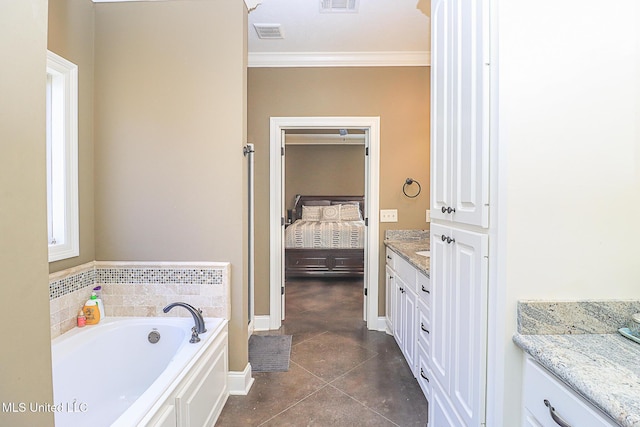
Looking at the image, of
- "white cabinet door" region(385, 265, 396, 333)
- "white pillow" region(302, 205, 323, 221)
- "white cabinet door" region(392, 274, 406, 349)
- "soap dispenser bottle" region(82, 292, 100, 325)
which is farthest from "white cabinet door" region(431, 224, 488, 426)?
"white pillow" region(302, 205, 323, 221)

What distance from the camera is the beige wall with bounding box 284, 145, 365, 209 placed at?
743cm

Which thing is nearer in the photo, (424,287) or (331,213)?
(424,287)

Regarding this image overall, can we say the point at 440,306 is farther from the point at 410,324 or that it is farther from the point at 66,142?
the point at 66,142

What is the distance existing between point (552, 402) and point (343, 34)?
2785 mm

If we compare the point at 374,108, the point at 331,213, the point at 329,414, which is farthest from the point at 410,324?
the point at 331,213

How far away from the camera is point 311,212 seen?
6918 mm

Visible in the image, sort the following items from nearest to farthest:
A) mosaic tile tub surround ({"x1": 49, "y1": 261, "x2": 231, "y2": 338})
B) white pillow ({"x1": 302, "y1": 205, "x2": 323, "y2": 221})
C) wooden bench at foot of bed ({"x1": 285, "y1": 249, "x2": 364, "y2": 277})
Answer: mosaic tile tub surround ({"x1": 49, "y1": 261, "x2": 231, "y2": 338}), wooden bench at foot of bed ({"x1": 285, "y1": 249, "x2": 364, "y2": 277}), white pillow ({"x1": 302, "y1": 205, "x2": 323, "y2": 221})

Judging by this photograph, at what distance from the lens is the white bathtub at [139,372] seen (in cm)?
138

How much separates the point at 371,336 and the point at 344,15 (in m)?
2.83

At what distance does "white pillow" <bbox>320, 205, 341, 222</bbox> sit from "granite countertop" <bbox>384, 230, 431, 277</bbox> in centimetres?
361

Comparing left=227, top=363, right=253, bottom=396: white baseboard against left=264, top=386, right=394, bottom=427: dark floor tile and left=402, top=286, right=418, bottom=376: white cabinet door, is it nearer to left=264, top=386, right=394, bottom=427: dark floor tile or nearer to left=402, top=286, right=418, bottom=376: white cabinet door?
left=264, top=386, right=394, bottom=427: dark floor tile

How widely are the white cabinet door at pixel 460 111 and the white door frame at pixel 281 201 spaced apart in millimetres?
1500

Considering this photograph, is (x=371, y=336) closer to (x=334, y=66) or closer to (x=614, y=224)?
(x=614, y=224)

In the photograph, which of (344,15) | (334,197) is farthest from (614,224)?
(334,197)
